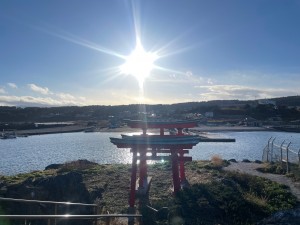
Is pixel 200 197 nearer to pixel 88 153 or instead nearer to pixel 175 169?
pixel 175 169

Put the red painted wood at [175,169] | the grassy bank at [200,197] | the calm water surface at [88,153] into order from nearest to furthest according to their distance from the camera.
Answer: the grassy bank at [200,197] → the red painted wood at [175,169] → the calm water surface at [88,153]

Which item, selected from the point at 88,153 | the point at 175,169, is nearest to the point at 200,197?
the point at 175,169

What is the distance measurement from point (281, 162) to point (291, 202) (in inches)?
464

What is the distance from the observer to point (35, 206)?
619 inches

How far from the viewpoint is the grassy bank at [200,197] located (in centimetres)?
1577

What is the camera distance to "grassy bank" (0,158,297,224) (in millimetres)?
15773

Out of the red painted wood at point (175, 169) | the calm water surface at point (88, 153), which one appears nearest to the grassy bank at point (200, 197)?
the red painted wood at point (175, 169)

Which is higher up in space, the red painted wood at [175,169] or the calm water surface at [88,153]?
the red painted wood at [175,169]

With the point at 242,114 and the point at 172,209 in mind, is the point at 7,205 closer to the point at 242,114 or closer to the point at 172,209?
the point at 172,209

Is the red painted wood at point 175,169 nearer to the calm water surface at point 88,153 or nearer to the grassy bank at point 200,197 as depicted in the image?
the grassy bank at point 200,197

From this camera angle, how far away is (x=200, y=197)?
17.6 m

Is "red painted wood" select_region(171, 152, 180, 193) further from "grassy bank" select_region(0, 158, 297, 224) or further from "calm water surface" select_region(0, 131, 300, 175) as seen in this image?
"calm water surface" select_region(0, 131, 300, 175)

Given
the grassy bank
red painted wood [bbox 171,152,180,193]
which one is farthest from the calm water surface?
red painted wood [bbox 171,152,180,193]

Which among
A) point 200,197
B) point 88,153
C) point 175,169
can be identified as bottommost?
point 88,153
